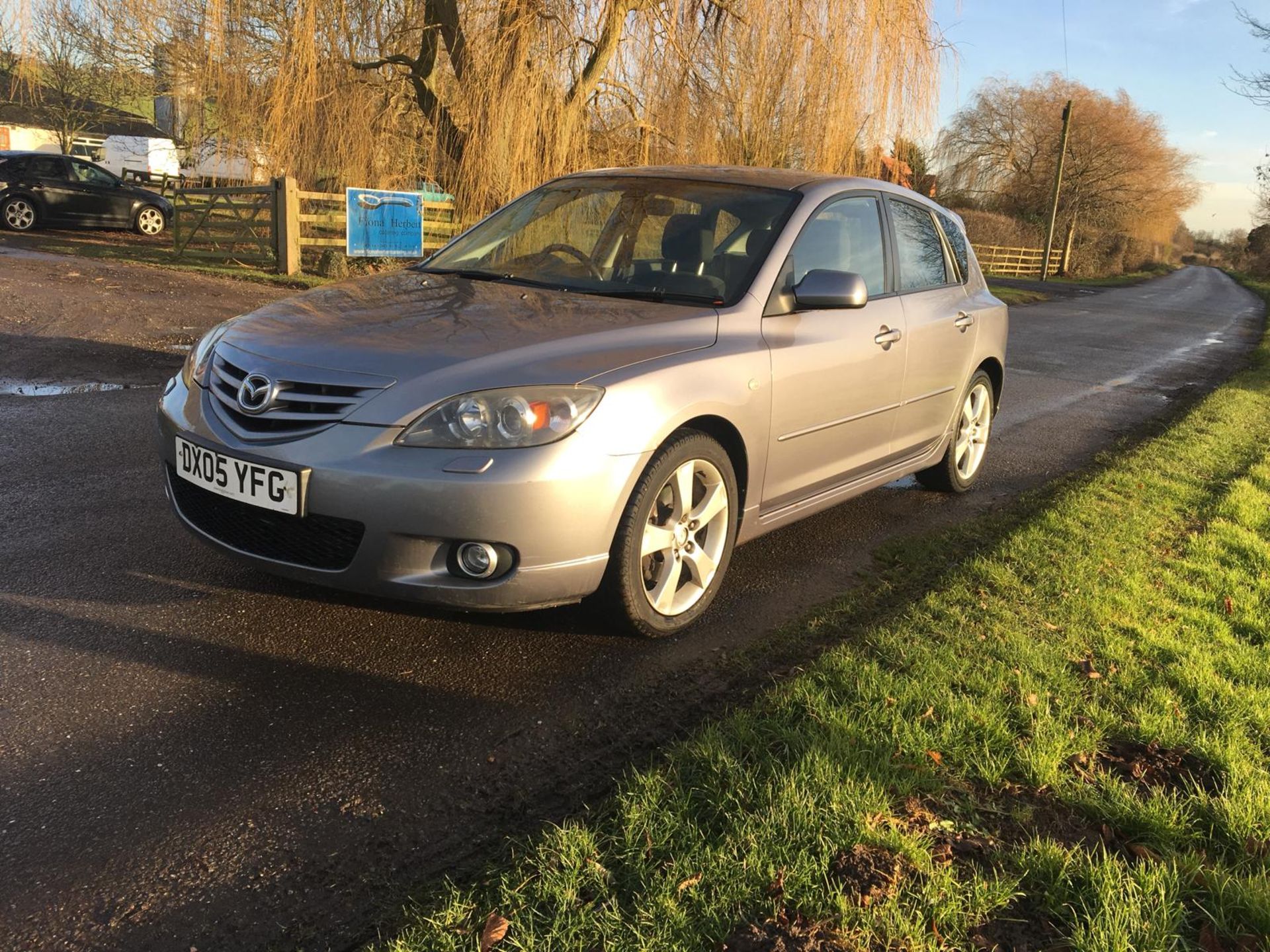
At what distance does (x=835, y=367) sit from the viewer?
4.32 metres

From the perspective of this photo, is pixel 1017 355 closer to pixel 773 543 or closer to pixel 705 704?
pixel 773 543

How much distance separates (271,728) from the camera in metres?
2.90

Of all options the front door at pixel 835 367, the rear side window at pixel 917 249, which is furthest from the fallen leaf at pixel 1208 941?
the rear side window at pixel 917 249

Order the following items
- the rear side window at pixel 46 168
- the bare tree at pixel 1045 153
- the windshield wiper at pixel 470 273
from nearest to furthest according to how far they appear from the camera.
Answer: the windshield wiper at pixel 470 273 → the rear side window at pixel 46 168 → the bare tree at pixel 1045 153

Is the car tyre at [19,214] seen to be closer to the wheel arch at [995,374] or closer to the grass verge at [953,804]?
the wheel arch at [995,374]

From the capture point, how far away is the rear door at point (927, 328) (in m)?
5.08

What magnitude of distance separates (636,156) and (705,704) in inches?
483

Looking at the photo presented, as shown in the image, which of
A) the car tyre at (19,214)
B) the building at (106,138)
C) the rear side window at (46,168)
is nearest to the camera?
the car tyre at (19,214)

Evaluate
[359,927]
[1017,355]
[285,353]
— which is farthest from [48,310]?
[1017,355]

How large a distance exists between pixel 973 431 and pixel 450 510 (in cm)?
416

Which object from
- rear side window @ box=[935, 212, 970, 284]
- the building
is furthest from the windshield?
the building

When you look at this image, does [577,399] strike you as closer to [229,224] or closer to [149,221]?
[229,224]

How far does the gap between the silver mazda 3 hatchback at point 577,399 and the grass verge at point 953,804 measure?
0.71m

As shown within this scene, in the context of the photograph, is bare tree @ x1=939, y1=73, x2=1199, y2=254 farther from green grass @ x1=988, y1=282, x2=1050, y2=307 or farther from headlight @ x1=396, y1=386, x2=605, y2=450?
headlight @ x1=396, y1=386, x2=605, y2=450
